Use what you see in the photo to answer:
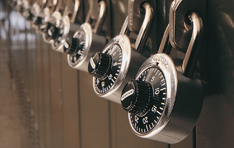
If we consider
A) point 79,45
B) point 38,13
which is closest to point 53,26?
point 79,45

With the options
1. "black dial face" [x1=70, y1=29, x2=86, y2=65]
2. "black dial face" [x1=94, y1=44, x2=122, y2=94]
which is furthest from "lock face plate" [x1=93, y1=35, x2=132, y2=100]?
"black dial face" [x1=70, y1=29, x2=86, y2=65]

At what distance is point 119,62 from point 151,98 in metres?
0.16

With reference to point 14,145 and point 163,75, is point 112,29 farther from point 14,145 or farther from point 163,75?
point 14,145

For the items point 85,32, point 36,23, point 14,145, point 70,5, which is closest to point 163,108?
point 85,32

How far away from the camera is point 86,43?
2.81ft

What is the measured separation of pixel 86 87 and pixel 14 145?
5.48 m

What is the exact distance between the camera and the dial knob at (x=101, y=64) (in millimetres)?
629

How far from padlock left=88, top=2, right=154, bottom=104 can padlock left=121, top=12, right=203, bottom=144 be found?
100 mm

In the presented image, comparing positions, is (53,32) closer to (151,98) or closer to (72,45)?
(72,45)

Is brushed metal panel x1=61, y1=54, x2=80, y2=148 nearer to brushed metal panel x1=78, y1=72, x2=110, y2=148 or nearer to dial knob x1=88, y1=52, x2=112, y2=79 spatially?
A: brushed metal panel x1=78, y1=72, x2=110, y2=148

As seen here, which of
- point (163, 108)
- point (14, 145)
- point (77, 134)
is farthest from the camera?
point (14, 145)

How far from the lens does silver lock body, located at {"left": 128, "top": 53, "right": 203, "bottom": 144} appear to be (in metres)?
0.45

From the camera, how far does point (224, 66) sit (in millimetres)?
477

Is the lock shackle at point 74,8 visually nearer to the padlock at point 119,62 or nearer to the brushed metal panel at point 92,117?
the brushed metal panel at point 92,117
